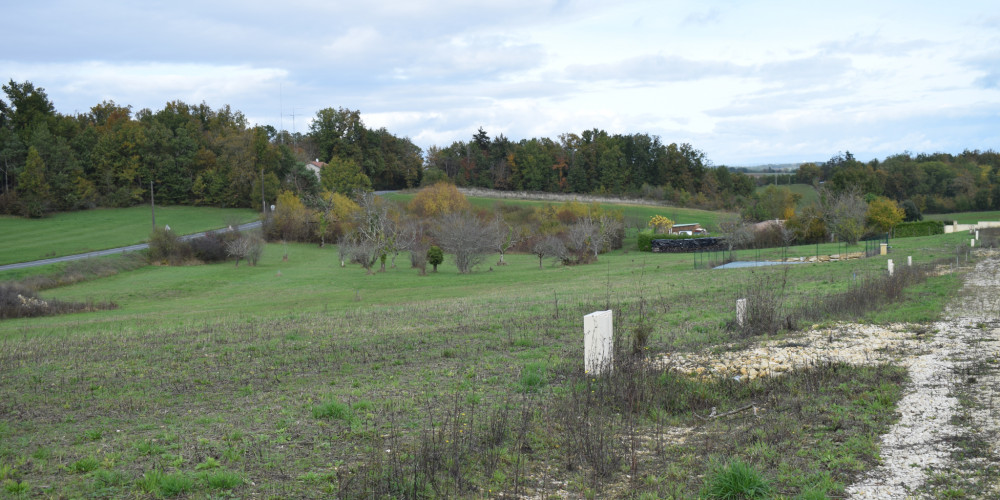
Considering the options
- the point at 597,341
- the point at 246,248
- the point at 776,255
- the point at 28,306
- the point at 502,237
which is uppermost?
the point at 246,248

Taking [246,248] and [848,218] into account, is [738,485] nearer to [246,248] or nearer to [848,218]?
[246,248]

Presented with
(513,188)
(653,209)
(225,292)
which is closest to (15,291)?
(225,292)

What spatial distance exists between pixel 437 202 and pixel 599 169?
→ 4082 centimetres

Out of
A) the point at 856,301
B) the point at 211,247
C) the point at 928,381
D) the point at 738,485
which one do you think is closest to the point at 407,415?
the point at 738,485

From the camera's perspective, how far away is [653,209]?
94625 millimetres

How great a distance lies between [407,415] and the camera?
8.00 m

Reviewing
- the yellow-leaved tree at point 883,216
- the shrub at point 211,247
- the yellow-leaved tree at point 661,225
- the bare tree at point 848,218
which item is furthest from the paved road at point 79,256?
the yellow-leaved tree at point 883,216

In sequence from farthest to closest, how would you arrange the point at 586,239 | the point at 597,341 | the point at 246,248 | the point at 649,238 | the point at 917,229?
the point at 649,238, the point at 917,229, the point at 586,239, the point at 246,248, the point at 597,341

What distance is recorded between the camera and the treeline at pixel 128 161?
2936 inches

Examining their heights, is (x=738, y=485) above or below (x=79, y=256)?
below

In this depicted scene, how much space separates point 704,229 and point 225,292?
59.3 m

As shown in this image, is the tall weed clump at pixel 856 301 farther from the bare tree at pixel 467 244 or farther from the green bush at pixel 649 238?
the green bush at pixel 649 238

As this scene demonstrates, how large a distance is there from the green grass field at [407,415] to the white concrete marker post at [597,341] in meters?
0.29

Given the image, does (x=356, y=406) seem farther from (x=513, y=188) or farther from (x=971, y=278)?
(x=513, y=188)
